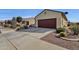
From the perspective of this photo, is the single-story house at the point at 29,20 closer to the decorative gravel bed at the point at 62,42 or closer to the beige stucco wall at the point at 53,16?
the beige stucco wall at the point at 53,16

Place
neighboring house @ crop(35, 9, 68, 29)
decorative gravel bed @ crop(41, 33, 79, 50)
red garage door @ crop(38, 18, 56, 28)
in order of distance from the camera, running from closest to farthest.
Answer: decorative gravel bed @ crop(41, 33, 79, 50) → neighboring house @ crop(35, 9, 68, 29) → red garage door @ crop(38, 18, 56, 28)

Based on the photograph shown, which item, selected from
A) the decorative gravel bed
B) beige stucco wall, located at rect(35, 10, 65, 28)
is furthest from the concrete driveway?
beige stucco wall, located at rect(35, 10, 65, 28)

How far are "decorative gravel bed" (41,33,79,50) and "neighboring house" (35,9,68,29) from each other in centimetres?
26

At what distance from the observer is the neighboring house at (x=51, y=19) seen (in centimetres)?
449

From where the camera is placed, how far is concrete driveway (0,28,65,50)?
14.4ft

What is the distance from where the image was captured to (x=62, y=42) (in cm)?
438

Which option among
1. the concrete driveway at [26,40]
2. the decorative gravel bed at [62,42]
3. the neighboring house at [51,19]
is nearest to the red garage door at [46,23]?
the neighboring house at [51,19]

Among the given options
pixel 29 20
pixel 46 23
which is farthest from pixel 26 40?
pixel 46 23

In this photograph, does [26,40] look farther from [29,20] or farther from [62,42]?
[62,42]

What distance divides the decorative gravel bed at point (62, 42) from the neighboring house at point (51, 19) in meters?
0.26

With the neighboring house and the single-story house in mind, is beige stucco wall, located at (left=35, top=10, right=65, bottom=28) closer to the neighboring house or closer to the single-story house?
the neighboring house

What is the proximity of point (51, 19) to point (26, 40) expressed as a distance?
2.57 feet

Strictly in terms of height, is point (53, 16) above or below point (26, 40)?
above
